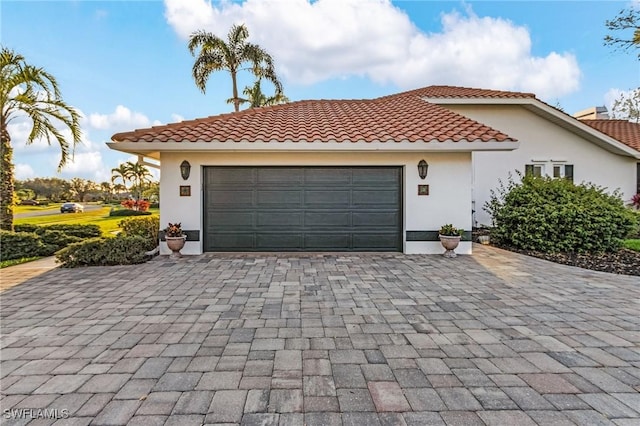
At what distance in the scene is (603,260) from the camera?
297 inches

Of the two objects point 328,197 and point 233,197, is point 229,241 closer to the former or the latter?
point 233,197

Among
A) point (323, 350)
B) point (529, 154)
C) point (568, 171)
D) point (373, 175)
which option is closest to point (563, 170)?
point (568, 171)

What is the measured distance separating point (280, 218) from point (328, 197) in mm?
1379

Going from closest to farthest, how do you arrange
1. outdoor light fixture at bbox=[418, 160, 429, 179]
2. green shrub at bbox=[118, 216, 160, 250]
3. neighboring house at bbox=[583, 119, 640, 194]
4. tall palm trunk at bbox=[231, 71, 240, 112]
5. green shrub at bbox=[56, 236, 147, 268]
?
green shrub at bbox=[56, 236, 147, 268] → outdoor light fixture at bbox=[418, 160, 429, 179] → green shrub at bbox=[118, 216, 160, 250] → neighboring house at bbox=[583, 119, 640, 194] → tall palm trunk at bbox=[231, 71, 240, 112]

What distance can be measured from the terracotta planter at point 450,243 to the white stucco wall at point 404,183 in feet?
1.07

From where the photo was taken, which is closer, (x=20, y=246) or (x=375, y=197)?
(x=20, y=246)

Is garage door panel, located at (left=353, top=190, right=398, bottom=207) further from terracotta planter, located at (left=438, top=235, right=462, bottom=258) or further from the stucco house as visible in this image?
terracotta planter, located at (left=438, top=235, right=462, bottom=258)

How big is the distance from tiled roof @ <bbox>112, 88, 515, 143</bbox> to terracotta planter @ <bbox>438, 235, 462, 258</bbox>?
2.39 metres

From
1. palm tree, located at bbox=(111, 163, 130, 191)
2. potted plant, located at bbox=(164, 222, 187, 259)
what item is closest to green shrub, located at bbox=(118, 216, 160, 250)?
potted plant, located at bbox=(164, 222, 187, 259)

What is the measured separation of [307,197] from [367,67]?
949cm

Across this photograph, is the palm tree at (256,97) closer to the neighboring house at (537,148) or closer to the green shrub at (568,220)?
the neighboring house at (537,148)

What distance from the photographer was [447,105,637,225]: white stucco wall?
39.0 feet

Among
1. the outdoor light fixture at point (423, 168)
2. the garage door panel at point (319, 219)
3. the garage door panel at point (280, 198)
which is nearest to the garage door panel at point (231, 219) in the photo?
the garage door panel at point (280, 198)

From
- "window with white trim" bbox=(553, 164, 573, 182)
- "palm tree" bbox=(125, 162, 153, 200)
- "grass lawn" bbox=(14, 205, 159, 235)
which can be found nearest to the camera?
"window with white trim" bbox=(553, 164, 573, 182)
